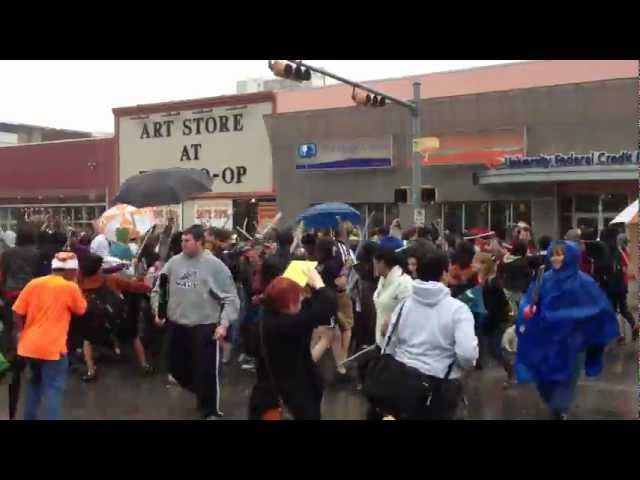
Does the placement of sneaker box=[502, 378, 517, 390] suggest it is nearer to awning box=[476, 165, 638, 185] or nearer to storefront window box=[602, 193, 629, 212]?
awning box=[476, 165, 638, 185]

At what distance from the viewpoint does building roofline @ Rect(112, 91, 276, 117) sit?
31.3 metres

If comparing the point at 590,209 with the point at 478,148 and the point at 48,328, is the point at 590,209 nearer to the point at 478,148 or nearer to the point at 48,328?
the point at 478,148

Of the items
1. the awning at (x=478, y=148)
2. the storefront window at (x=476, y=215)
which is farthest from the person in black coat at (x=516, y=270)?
the storefront window at (x=476, y=215)

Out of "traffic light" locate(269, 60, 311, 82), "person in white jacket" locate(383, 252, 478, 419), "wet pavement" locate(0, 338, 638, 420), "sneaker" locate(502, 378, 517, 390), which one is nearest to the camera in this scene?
"person in white jacket" locate(383, 252, 478, 419)

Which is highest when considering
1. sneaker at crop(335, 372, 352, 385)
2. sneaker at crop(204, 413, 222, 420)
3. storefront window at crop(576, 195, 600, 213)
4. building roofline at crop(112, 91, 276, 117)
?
building roofline at crop(112, 91, 276, 117)

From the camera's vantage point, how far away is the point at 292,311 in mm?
5137

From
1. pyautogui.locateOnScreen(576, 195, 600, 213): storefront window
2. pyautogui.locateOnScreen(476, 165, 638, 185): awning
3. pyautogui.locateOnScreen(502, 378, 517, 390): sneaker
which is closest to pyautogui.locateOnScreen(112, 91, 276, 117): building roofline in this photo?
pyautogui.locateOnScreen(476, 165, 638, 185): awning

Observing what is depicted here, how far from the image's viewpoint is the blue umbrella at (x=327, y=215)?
47.9 ft

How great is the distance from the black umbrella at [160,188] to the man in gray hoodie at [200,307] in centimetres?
376

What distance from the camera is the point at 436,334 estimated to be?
4.61m

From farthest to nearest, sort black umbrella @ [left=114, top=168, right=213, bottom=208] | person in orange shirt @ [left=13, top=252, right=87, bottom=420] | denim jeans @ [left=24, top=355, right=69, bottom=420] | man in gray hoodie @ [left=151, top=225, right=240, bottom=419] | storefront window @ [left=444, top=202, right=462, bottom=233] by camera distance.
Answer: storefront window @ [left=444, top=202, right=462, bottom=233] < black umbrella @ [left=114, top=168, right=213, bottom=208] < man in gray hoodie @ [left=151, top=225, right=240, bottom=419] < denim jeans @ [left=24, top=355, right=69, bottom=420] < person in orange shirt @ [left=13, top=252, right=87, bottom=420]

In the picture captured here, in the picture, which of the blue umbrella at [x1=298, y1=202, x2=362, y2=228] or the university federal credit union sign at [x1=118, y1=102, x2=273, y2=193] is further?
the university federal credit union sign at [x1=118, y1=102, x2=273, y2=193]

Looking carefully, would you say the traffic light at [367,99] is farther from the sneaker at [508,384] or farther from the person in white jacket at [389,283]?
the person in white jacket at [389,283]

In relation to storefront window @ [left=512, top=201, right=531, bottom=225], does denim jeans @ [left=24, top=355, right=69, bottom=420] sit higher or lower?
Result: lower
